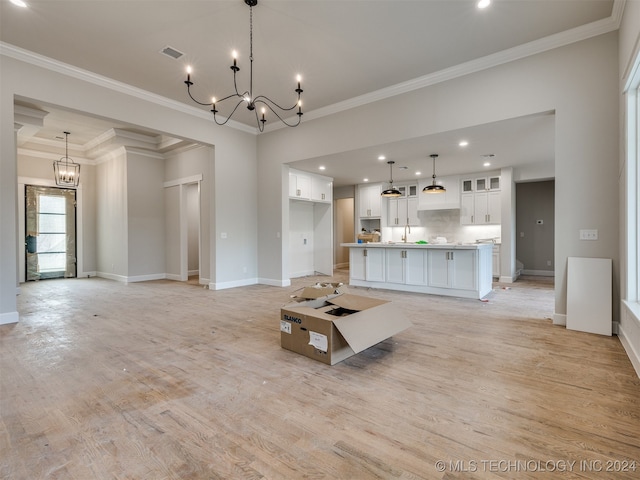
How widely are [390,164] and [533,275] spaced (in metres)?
5.59

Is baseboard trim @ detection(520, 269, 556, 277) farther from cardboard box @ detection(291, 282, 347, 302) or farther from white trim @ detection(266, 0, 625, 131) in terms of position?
cardboard box @ detection(291, 282, 347, 302)

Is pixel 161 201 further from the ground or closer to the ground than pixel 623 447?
further from the ground

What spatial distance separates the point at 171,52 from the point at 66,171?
6.32 metres

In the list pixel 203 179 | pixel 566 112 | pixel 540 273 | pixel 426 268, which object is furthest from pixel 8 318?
pixel 540 273

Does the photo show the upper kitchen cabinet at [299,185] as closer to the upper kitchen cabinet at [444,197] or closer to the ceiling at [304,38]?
the ceiling at [304,38]

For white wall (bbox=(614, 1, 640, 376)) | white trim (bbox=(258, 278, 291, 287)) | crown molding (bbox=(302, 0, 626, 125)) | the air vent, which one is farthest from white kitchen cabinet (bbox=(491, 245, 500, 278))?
the air vent

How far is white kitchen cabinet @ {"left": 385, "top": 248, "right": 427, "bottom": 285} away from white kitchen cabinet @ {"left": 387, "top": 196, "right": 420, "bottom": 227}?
333 cm

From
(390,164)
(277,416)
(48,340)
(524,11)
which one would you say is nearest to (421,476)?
(277,416)

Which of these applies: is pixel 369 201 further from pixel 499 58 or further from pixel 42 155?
pixel 42 155

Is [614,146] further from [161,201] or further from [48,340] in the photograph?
[161,201]

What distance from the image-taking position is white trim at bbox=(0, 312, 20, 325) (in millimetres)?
3879

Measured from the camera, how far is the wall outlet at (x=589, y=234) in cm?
358

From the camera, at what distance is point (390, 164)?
23.2 ft

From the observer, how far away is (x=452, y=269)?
5.54 metres
